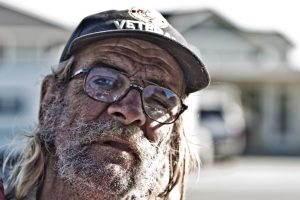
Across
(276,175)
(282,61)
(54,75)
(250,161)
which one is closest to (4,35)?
(250,161)

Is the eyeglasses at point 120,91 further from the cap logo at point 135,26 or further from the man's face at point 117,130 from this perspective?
the cap logo at point 135,26

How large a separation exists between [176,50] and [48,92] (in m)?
0.50

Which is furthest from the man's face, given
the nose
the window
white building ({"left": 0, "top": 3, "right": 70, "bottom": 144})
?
the window

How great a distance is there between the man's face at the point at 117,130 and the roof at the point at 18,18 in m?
25.6

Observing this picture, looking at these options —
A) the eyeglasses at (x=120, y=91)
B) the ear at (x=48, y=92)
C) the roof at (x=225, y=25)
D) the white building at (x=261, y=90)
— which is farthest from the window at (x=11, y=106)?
the eyeglasses at (x=120, y=91)

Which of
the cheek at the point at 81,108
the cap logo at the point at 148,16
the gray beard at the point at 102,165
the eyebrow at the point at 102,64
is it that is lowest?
the gray beard at the point at 102,165

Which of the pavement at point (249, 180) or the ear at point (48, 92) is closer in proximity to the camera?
the ear at point (48, 92)

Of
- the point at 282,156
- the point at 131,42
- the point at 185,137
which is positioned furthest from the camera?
the point at 282,156

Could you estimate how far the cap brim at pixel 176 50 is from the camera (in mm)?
2625

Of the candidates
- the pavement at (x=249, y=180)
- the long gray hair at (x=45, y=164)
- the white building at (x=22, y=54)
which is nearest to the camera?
the long gray hair at (x=45, y=164)

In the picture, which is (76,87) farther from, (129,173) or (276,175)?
(276,175)

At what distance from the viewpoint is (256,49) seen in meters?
39.0

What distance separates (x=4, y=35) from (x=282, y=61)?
15.4m

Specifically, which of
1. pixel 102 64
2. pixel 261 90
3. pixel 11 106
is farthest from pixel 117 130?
pixel 261 90
